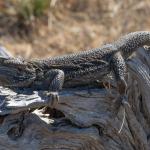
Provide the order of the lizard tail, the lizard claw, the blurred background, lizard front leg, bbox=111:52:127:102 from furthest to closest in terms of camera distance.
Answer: the blurred background, the lizard tail, lizard front leg, bbox=111:52:127:102, the lizard claw

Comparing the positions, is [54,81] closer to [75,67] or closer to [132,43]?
[75,67]

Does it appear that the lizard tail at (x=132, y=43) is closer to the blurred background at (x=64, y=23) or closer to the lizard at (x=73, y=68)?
the lizard at (x=73, y=68)

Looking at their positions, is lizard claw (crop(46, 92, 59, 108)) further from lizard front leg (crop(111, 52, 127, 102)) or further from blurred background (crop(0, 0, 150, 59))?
blurred background (crop(0, 0, 150, 59))

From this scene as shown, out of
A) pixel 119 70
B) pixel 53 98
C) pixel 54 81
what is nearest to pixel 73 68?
pixel 54 81

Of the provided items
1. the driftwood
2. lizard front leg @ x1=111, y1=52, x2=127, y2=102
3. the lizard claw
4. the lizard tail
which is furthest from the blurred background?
the lizard claw

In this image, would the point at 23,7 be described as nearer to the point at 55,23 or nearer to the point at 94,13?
the point at 55,23

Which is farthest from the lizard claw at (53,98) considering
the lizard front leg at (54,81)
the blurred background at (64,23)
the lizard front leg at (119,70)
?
the blurred background at (64,23)

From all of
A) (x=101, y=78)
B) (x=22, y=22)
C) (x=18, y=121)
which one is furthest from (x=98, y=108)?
(x=22, y=22)
